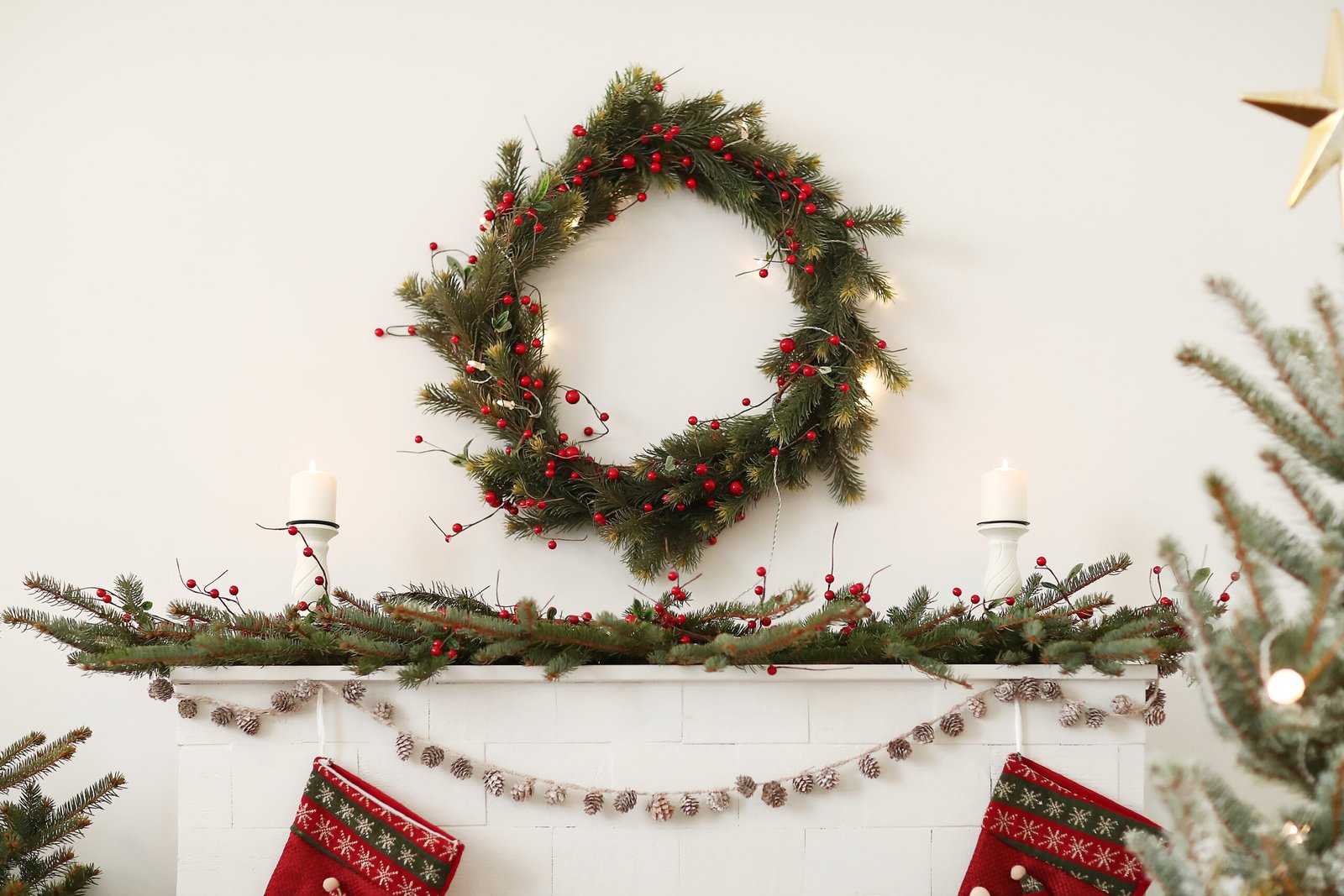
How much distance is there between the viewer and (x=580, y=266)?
1.63m

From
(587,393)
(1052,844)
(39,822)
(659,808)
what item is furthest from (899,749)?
(39,822)

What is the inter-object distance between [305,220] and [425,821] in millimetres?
1042

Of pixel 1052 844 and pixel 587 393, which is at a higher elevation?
pixel 587 393

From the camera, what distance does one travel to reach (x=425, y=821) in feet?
3.85

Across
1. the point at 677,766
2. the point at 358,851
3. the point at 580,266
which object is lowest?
the point at 358,851

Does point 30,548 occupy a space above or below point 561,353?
below

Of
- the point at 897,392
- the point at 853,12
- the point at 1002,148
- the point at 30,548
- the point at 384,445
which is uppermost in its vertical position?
the point at 853,12

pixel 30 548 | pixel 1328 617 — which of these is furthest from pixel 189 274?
pixel 1328 617

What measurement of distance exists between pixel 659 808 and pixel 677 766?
0.18 feet

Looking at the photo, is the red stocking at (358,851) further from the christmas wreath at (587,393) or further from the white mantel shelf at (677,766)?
the christmas wreath at (587,393)

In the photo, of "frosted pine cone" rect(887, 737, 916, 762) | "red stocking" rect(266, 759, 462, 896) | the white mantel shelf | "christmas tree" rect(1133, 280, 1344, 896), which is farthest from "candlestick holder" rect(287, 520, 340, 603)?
"christmas tree" rect(1133, 280, 1344, 896)

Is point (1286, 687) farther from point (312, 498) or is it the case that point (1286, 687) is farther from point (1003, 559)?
point (312, 498)

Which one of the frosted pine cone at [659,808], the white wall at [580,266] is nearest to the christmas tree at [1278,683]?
the frosted pine cone at [659,808]

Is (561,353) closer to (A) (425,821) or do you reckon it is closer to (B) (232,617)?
(B) (232,617)
